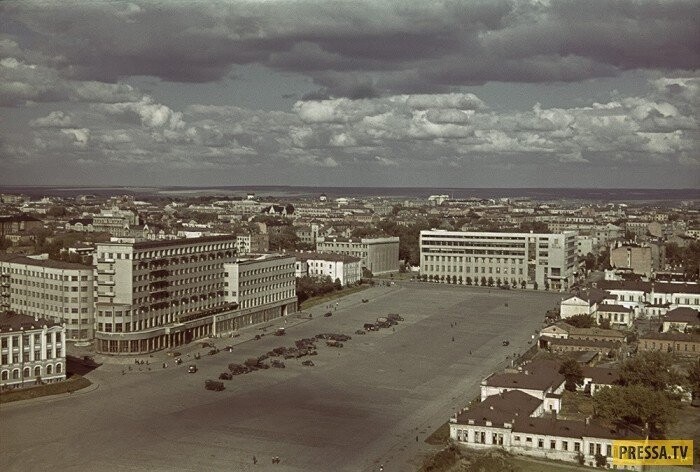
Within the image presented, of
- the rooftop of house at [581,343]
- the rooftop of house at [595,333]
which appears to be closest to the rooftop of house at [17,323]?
the rooftop of house at [581,343]

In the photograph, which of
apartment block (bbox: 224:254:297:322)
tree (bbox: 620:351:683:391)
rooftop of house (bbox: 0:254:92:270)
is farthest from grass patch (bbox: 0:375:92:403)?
tree (bbox: 620:351:683:391)

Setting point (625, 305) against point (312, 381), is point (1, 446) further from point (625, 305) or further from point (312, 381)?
point (625, 305)

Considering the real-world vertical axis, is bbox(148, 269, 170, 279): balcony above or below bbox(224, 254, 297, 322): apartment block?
above

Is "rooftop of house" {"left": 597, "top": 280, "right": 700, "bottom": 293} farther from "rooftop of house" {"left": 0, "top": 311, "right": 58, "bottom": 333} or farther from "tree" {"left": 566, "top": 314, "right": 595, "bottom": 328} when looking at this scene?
"rooftop of house" {"left": 0, "top": 311, "right": 58, "bottom": 333}

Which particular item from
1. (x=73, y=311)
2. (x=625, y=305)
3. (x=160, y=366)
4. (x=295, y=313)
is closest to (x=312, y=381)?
(x=160, y=366)

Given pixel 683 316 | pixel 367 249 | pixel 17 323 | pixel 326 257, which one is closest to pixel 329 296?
pixel 326 257

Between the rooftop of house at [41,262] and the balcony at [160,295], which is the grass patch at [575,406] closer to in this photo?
the balcony at [160,295]
